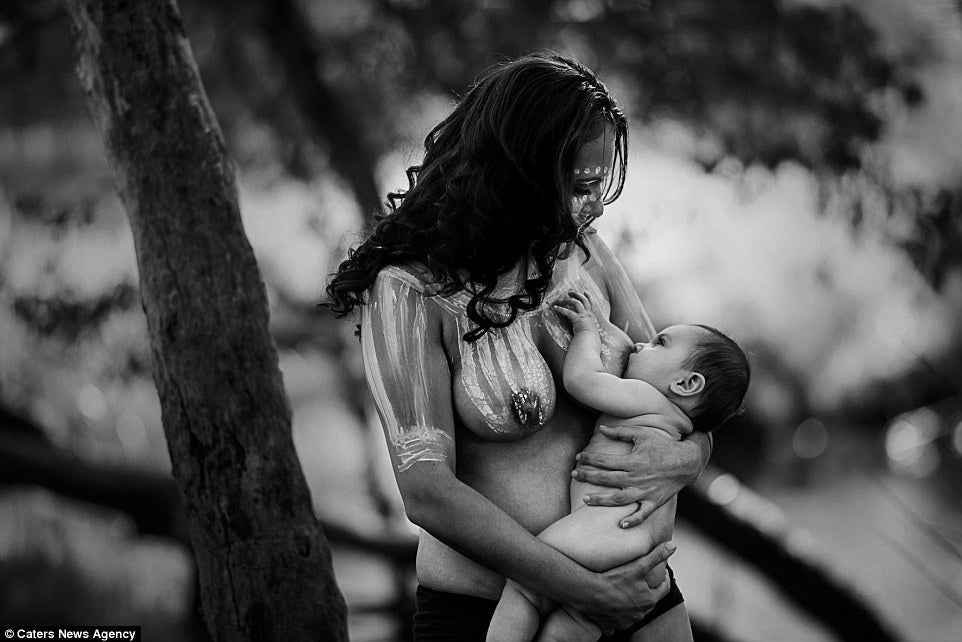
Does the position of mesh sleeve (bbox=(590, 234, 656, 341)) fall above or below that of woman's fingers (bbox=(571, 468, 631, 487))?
above

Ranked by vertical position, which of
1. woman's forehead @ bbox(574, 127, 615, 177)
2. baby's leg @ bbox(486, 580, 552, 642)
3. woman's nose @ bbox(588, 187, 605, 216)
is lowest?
baby's leg @ bbox(486, 580, 552, 642)

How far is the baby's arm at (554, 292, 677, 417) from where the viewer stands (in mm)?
1885

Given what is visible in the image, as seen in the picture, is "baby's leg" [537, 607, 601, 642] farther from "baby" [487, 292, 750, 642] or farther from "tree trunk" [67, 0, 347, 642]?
"tree trunk" [67, 0, 347, 642]

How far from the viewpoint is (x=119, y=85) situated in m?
2.20

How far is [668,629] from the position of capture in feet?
6.37

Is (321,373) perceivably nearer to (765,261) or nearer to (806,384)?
(765,261)

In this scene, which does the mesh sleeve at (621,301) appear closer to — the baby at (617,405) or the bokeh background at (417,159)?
the baby at (617,405)

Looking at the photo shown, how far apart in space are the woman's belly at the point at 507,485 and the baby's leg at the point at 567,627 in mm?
127

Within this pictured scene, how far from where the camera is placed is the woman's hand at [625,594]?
1.75 meters

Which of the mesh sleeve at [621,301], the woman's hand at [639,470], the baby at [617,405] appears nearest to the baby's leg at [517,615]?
the baby at [617,405]

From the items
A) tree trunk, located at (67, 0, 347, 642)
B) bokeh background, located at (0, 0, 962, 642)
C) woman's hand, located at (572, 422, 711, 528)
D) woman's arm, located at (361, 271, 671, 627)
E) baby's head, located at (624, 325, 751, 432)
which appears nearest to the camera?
woman's arm, located at (361, 271, 671, 627)

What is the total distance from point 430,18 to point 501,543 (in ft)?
11.3

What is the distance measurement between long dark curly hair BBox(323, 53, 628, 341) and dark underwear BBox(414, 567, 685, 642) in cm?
51

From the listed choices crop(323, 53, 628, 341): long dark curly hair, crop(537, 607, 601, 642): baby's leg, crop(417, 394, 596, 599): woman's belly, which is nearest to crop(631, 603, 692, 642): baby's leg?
crop(537, 607, 601, 642): baby's leg
